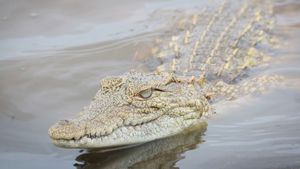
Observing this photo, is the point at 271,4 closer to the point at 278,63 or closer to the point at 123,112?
the point at 278,63

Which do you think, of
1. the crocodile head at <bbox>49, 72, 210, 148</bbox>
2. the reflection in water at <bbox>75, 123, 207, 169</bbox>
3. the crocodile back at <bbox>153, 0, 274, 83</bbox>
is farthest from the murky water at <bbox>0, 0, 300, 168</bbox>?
the crocodile back at <bbox>153, 0, 274, 83</bbox>

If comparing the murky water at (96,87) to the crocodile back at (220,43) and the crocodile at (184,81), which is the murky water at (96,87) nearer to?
the crocodile at (184,81)

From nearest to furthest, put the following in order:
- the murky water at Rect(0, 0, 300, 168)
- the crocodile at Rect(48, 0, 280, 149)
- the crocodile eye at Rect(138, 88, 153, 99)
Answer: the crocodile at Rect(48, 0, 280, 149) → the murky water at Rect(0, 0, 300, 168) → the crocodile eye at Rect(138, 88, 153, 99)

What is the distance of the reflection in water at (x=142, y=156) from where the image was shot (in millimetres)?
3771

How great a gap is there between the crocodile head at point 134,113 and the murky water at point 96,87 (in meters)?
0.13

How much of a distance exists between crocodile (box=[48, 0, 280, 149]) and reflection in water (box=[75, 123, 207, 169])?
82 mm

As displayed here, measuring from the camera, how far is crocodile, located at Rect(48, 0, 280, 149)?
12.2 feet

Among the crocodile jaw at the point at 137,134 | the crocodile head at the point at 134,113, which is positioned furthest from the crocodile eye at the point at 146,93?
the crocodile jaw at the point at 137,134

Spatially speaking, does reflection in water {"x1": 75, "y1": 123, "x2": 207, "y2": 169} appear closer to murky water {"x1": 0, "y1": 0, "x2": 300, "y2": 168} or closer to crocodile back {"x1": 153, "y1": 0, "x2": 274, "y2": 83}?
murky water {"x1": 0, "y1": 0, "x2": 300, "y2": 168}

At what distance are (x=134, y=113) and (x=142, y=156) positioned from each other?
321mm

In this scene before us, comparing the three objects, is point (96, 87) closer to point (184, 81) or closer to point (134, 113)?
point (184, 81)

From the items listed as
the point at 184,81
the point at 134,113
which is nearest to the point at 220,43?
the point at 184,81

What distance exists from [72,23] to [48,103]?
85.8 inches

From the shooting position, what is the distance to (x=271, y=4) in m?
7.37
